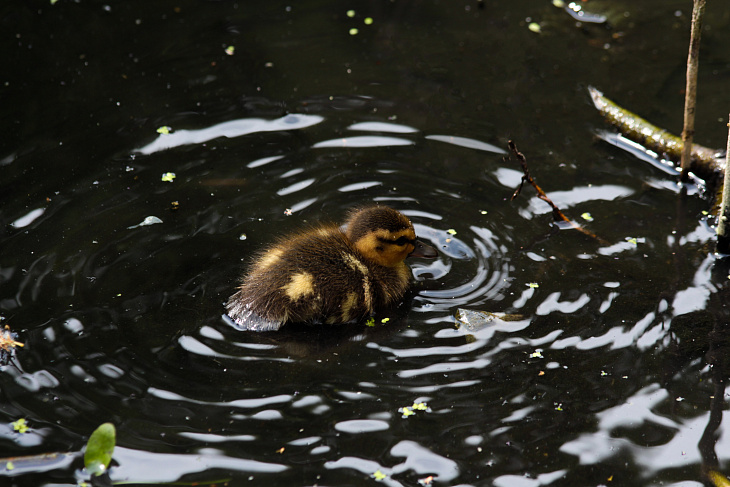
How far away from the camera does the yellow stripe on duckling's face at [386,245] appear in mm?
5008

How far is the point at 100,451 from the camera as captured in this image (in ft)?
12.3

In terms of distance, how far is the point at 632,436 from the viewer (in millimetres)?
4000

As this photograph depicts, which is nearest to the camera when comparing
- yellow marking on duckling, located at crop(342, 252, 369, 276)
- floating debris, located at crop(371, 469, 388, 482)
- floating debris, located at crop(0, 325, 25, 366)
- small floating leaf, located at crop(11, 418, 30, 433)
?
floating debris, located at crop(371, 469, 388, 482)

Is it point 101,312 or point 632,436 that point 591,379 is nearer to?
point 632,436

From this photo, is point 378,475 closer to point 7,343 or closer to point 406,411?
point 406,411

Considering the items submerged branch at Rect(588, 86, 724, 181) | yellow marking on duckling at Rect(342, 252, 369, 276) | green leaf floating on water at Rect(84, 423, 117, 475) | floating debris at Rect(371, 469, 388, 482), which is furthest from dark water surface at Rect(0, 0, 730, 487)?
yellow marking on duckling at Rect(342, 252, 369, 276)

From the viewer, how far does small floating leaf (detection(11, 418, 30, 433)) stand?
396 cm

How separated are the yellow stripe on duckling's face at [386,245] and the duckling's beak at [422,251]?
Result: 0.13 feet

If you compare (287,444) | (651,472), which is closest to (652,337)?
(651,472)

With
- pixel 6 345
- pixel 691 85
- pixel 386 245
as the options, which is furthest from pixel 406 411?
pixel 691 85

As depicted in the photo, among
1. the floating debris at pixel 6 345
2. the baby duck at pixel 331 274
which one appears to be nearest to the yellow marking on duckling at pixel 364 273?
the baby duck at pixel 331 274

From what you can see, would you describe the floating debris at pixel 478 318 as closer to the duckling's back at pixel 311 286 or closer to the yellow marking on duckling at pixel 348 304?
the duckling's back at pixel 311 286

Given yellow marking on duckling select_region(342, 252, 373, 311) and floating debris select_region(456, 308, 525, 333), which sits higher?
yellow marking on duckling select_region(342, 252, 373, 311)

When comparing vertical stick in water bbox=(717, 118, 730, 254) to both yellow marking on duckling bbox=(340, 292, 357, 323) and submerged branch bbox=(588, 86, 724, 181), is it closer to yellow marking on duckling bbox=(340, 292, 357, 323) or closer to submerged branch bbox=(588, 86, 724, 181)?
submerged branch bbox=(588, 86, 724, 181)
